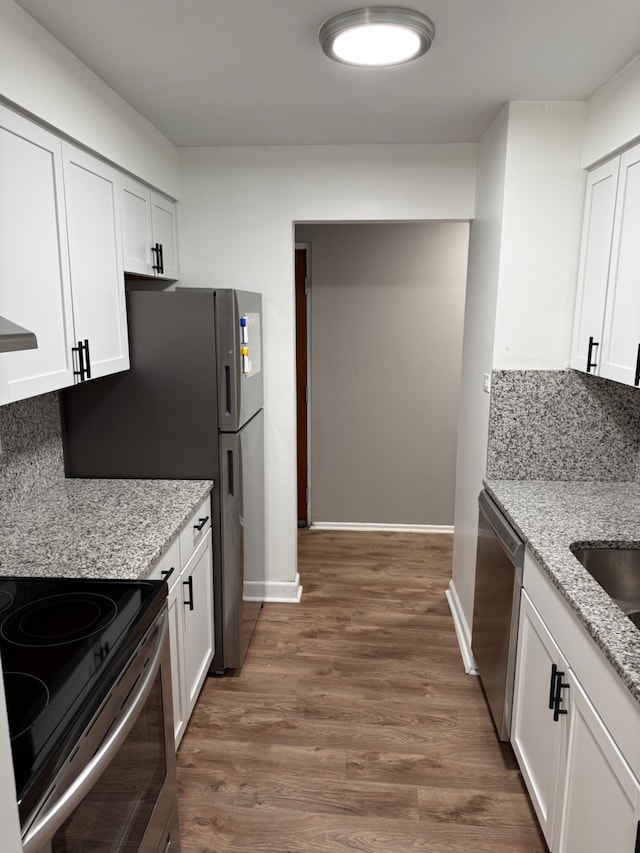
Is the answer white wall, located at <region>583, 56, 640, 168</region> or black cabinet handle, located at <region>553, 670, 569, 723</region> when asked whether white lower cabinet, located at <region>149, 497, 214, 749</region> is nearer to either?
black cabinet handle, located at <region>553, 670, 569, 723</region>

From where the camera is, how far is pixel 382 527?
4500mm

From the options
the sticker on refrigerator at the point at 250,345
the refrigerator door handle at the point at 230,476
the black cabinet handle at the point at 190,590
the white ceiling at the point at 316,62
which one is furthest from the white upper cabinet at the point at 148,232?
the black cabinet handle at the point at 190,590

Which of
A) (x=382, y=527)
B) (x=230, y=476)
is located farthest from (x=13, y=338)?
(x=382, y=527)

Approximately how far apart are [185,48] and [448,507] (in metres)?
3.42

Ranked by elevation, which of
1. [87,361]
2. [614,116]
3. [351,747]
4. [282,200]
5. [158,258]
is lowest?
[351,747]

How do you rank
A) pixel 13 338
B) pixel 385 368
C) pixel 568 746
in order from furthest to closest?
pixel 385 368, pixel 568 746, pixel 13 338

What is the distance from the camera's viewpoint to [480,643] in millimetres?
2543

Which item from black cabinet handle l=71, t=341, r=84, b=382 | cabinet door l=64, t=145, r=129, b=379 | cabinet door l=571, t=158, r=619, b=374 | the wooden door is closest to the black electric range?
black cabinet handle l=71, t=341, r=84, b=382

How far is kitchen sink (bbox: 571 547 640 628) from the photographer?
6.33ft

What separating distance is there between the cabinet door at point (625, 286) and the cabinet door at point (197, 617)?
1.68 m

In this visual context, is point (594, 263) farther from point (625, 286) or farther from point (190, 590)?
point (190, 590)

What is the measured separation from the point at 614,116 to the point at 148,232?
6.15ft

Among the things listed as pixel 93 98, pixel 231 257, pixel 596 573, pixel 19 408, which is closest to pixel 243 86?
pixel 93 98

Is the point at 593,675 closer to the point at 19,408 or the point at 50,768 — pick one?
the point at 50,768
